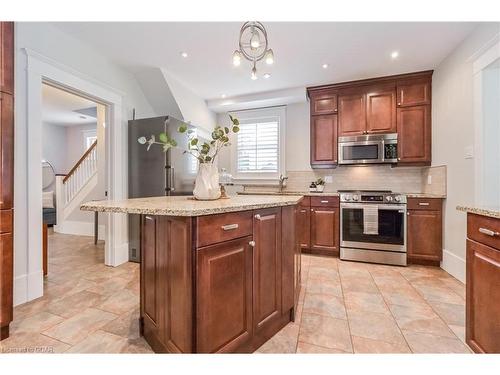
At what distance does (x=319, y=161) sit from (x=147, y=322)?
3.25m

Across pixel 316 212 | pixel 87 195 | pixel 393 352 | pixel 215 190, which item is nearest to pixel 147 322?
pixel 215 190

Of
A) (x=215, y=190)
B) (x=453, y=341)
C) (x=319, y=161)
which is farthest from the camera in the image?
(x=319, y=161)

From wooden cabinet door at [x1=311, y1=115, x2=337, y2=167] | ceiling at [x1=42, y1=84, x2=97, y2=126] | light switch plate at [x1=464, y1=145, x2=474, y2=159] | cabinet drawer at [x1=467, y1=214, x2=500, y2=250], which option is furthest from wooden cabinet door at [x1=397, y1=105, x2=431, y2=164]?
ceiling at [x1=42, y1=84, x2=97, y2=126]

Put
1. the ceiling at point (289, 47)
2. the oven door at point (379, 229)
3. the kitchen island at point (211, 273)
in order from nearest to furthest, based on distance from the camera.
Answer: the kitchen island at point (211, 273) < the ceiling at point (289, 47) < the oven door at point (379, 229)

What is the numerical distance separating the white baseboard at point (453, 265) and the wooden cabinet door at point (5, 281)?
13.6ft

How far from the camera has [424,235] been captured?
125 inches

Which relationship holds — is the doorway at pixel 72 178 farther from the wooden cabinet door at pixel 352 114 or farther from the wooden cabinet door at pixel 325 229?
the wooden cabinet door at pixel 352 114

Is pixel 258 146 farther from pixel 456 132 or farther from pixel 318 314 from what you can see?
pixel 318 314

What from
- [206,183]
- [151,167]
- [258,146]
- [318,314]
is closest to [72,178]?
[151,167]

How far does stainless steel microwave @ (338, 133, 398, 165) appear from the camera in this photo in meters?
3.53

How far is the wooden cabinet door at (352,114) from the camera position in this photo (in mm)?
3680

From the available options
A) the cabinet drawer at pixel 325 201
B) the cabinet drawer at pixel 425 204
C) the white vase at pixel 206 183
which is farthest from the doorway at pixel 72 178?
the cabinet drawer at pixel 425 204
